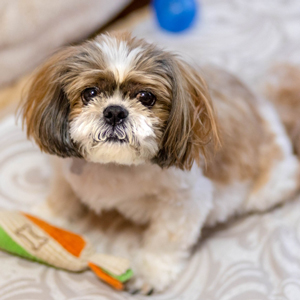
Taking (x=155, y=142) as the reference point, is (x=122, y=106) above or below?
above

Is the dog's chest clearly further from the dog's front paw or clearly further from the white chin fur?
the dog's front paw

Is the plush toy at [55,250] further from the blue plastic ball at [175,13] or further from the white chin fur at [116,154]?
the blue plastic ball at [175,13]

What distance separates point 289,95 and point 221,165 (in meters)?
0.64

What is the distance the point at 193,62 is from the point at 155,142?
0.37 m

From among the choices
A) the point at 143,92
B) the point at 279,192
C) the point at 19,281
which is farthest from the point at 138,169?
the point at 279,192

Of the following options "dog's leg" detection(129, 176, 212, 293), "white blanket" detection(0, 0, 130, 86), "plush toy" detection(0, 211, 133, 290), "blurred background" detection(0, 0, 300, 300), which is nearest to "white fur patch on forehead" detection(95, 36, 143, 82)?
"blurred background" detection(0, 0, 300, 300)

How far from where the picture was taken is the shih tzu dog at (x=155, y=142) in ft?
3.81

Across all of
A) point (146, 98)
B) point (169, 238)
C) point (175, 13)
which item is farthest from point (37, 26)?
point (169, 238)

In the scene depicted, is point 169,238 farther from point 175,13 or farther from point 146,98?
point 175,13

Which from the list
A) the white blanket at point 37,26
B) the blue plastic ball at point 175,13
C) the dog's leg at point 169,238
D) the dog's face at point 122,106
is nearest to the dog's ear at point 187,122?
the dog's face at point 122,106

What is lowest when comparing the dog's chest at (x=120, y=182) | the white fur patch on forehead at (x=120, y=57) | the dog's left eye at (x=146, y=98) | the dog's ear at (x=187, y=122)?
the dog's chest at (x=120, y=182)

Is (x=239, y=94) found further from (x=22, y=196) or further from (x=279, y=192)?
(x=22, y=196)

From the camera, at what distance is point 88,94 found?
1.20 m

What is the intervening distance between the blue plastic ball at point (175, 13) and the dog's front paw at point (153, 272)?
160 centimetres
